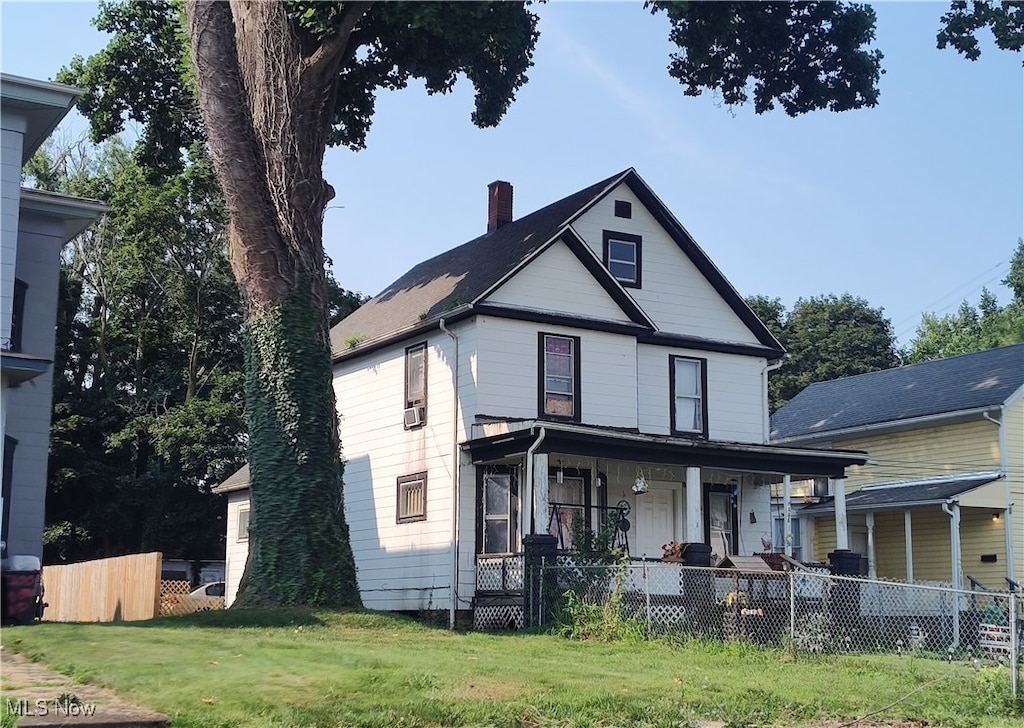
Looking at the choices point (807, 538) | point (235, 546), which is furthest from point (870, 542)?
point (235, 546)

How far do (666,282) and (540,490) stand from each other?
786cm

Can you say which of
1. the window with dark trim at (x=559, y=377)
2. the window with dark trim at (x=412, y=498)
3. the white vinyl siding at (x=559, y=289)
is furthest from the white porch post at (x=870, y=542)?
the window with dark trim at (x=412, y=498)

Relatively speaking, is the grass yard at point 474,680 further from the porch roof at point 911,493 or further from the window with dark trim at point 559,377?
the porch roof at point 911,493

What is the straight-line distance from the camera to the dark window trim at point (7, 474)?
18.7 m

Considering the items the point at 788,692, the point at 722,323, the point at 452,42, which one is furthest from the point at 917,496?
the point at 788,692

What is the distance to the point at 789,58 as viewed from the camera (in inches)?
982

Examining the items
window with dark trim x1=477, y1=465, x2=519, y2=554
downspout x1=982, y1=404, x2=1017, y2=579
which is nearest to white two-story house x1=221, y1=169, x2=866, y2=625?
window with dark trim x1=477, y1=465, x2=519, y2=554

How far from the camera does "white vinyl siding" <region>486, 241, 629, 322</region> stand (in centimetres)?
2441

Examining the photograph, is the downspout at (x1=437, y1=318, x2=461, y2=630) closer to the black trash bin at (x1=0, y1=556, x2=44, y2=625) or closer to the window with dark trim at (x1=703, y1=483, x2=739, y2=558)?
the window with dark trim at (x1=703, y1=483, x2=739, y2=558)

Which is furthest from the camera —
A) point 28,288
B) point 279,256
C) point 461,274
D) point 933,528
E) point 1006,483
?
point 933,528

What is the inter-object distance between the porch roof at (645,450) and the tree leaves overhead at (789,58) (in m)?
7.45

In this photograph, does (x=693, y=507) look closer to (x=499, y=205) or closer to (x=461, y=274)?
(x=461, y=274)

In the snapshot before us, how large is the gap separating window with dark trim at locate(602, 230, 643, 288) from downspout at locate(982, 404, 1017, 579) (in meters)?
Result: 10.2

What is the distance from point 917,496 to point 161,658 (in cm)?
2275
